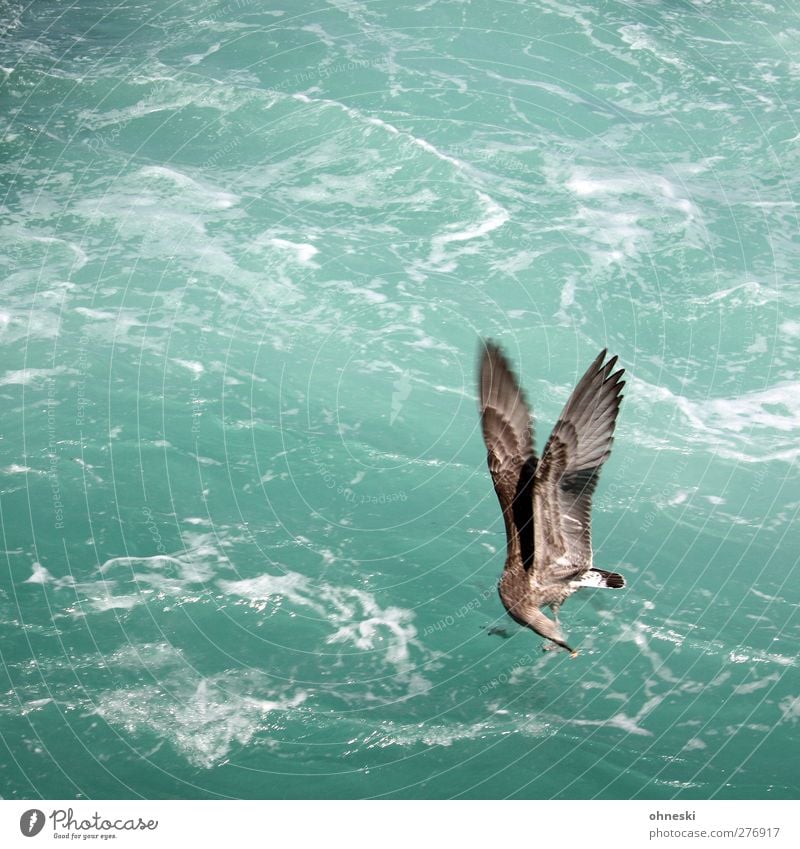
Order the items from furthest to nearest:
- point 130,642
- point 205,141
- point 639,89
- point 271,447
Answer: point 639,89, point 205,141, point 271,447, point 130,642

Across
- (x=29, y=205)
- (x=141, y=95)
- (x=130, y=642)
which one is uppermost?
(x=141, y=95)

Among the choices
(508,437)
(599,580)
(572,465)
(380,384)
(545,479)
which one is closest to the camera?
(545,479)

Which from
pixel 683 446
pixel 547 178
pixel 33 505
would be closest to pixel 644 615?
pixel 683 446

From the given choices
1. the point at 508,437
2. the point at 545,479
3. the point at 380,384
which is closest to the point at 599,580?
the point at 545,479

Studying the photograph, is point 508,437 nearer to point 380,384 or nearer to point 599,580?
point 599,580

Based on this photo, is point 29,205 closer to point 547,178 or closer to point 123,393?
point 123,393
